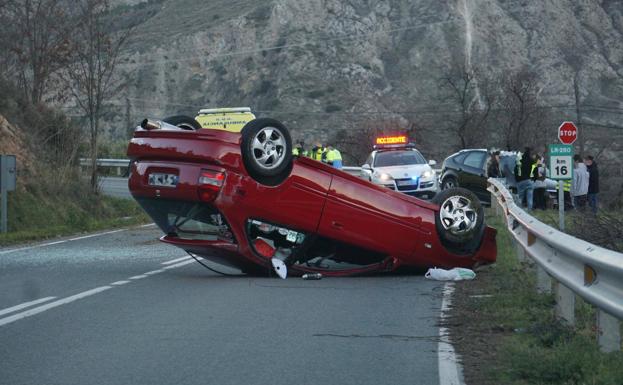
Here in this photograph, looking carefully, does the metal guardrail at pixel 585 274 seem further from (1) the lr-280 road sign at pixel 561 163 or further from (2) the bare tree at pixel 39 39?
(2) the bare tree at pixel 39 39

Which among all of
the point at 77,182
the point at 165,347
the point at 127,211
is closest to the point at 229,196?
the point at 165,347

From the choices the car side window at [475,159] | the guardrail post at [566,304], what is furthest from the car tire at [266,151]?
the car side window at [475,159]

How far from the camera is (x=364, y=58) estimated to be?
325ft

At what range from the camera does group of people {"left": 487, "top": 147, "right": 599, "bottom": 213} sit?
27.3 m

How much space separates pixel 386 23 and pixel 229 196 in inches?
3710

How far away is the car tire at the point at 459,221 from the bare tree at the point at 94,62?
57.5 feet

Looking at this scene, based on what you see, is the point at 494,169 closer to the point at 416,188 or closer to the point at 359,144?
the point at 416,188

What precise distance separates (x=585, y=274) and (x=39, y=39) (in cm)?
2883

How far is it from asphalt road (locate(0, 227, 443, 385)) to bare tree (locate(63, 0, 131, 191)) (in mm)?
16122

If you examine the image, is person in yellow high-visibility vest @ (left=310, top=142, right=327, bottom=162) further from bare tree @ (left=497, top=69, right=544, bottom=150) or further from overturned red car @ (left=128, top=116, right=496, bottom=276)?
bare tree @ (left=497, top=69, right=544, bottom=150)

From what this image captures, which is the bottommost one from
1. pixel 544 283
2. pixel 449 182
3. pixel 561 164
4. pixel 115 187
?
pixel 115 187

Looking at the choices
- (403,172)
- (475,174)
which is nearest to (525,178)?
(475,174)

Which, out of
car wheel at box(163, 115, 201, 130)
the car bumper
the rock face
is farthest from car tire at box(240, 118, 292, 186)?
the rock face

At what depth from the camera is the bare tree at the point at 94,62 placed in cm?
3014
